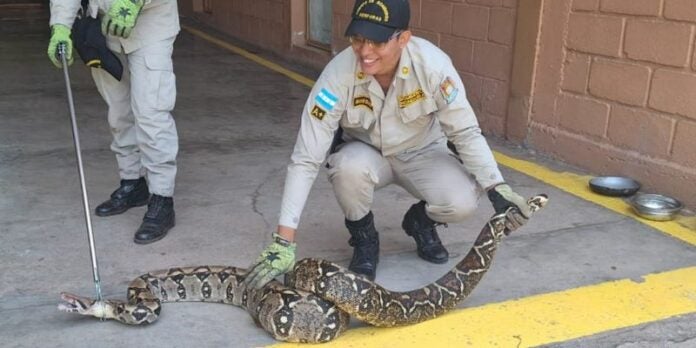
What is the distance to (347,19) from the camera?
874 cm

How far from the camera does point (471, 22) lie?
21.1ft

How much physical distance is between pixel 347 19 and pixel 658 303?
236 inches

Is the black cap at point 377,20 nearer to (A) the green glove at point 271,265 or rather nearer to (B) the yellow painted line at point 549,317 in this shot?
(A) the green glove at point 271,265

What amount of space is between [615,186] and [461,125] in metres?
2.01

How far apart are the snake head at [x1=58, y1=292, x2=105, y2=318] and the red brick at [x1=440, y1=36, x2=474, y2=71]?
4.23 meters

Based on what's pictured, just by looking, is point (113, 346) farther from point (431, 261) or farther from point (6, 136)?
point (6, 136)

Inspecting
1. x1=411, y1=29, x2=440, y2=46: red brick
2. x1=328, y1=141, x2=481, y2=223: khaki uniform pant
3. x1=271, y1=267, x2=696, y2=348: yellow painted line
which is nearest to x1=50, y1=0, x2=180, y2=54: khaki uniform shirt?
x1=328, y1=141, x2=481, y2=223: khaki uniform pant

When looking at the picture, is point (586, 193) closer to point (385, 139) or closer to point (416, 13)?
point (385, 139)

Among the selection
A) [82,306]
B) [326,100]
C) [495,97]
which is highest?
[326,100]

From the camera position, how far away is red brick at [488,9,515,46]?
19.6 feet

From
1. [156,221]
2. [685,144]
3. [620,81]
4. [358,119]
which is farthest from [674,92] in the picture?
[156,221]

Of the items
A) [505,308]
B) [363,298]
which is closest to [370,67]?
[363,298]

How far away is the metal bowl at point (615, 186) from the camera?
490cm

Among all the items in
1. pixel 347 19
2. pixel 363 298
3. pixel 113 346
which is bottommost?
pixel 113 346
